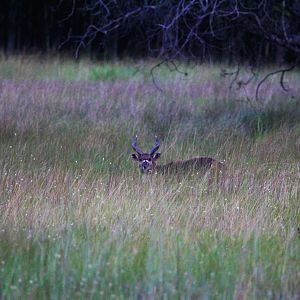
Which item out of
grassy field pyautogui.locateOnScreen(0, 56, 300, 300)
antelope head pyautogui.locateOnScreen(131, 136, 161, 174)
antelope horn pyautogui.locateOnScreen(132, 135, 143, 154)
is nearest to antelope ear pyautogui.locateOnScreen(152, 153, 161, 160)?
antelope head pyautogui.locateOnScreen(131, 136, 161, 174)

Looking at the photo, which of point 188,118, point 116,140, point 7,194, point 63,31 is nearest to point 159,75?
point 188,118

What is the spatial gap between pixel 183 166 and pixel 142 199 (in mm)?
1541

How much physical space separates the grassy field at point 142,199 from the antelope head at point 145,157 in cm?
15

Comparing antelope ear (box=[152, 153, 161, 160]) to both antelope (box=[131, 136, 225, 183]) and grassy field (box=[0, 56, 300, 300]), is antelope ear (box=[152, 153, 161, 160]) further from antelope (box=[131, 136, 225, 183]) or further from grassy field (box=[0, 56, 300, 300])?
grassy field (box=[0, 56, 300, 300])

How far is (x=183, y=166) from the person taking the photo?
799cm

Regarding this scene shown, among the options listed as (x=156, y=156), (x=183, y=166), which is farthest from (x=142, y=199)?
(x=156, y=156)

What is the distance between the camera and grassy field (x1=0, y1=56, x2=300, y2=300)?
15.5 ft

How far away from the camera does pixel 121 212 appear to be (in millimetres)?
6152

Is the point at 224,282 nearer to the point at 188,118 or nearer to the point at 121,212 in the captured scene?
the point at 121,212

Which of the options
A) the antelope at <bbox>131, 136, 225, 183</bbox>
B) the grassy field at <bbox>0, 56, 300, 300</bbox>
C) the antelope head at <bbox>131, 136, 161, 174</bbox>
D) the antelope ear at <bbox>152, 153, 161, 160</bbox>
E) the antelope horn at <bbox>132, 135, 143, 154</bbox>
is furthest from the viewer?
the antelope horn at <bbox>132, 135, 143, 154</bbox>

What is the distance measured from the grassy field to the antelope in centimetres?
16

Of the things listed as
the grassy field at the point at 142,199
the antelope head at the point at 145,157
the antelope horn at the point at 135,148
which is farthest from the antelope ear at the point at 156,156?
the grassy field at the point at 142,199

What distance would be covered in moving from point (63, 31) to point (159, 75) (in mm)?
14888

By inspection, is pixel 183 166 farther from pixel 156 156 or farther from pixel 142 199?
pixel 142 199
